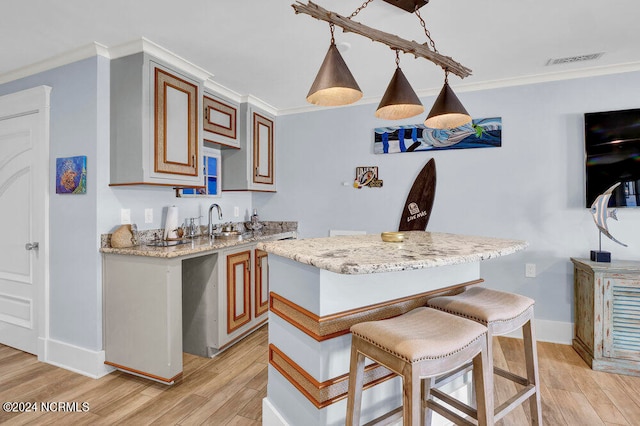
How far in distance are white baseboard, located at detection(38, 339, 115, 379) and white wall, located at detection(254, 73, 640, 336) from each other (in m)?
2.52

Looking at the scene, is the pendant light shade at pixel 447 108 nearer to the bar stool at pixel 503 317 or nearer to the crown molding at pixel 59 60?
the bar stool at pixel 503 317

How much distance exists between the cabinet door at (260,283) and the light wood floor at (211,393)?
0.58 meters

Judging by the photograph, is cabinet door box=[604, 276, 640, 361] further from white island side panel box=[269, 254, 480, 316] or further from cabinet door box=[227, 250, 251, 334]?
cabinet door box=[227, 250, 251, 334]

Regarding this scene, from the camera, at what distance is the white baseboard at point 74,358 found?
229 cm

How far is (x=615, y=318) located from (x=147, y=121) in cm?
368

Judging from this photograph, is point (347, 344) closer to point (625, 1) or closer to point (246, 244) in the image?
point (246, 244)

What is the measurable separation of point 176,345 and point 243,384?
1.72 ft

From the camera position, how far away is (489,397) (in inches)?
46.4

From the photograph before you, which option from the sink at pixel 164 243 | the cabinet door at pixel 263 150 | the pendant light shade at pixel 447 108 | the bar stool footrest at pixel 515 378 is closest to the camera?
the bar stool footrest at pixel 515 378

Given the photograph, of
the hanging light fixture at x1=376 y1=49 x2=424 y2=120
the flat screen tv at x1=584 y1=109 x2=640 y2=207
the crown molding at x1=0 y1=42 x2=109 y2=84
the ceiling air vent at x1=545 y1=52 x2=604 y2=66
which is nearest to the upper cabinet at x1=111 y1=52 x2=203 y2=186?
the crown molding at x1=0 y1=42 x2=109 y2=84

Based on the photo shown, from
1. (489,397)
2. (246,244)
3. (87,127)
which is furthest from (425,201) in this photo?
(87,127)

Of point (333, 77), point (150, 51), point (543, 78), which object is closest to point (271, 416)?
point (333, 77)

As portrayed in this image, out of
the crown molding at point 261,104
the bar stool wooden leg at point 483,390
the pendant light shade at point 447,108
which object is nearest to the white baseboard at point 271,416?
the bar stool wooden leg at point 483,390

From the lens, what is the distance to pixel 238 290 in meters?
2.82
